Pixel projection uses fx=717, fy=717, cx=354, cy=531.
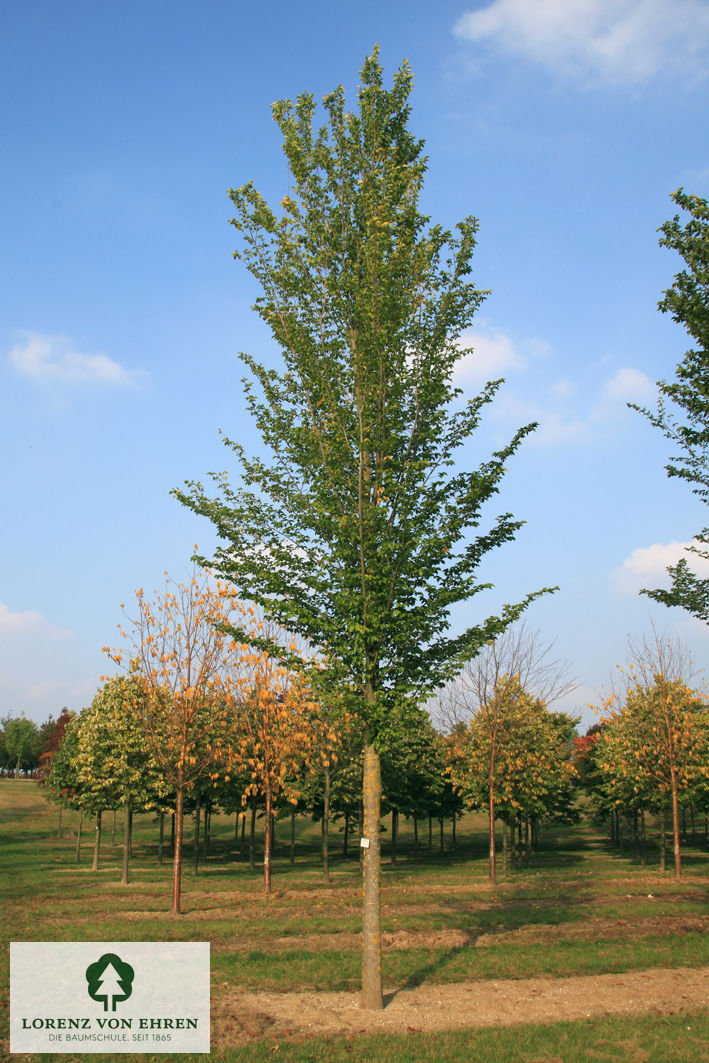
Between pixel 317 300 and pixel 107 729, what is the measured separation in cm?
1964

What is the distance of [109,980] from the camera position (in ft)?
31.9

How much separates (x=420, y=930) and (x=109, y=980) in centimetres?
764

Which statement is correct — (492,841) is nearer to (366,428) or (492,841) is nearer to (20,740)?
(366,428)

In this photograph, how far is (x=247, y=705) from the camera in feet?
77.4

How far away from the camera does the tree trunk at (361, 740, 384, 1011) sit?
32.0 ft

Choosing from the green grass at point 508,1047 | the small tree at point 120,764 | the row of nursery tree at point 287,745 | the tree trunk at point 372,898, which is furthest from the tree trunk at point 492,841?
the green grass at point 508,1047

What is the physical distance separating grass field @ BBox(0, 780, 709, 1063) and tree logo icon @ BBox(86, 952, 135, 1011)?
1.15 metres

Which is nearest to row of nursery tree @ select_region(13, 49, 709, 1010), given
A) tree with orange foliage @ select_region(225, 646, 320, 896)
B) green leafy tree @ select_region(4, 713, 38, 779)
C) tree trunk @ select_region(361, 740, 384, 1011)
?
tree trunk @ select_region(361, 740, 384, 1011)

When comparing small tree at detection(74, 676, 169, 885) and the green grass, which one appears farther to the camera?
small tree at detection(74, 676, 169, 885)

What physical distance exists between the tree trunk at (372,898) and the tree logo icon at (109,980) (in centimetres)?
324

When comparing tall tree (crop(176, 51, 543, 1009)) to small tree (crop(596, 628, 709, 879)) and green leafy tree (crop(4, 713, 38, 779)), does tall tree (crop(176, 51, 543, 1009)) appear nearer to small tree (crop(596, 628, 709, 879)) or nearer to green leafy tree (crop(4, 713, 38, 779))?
small tree (crop(596, 628, 709, 879))

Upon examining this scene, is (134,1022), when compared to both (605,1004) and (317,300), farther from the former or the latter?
(317,300)

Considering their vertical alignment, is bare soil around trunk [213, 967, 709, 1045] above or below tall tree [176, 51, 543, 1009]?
below

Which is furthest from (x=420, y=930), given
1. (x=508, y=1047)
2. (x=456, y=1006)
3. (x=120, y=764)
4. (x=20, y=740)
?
(x=20, y=740)
